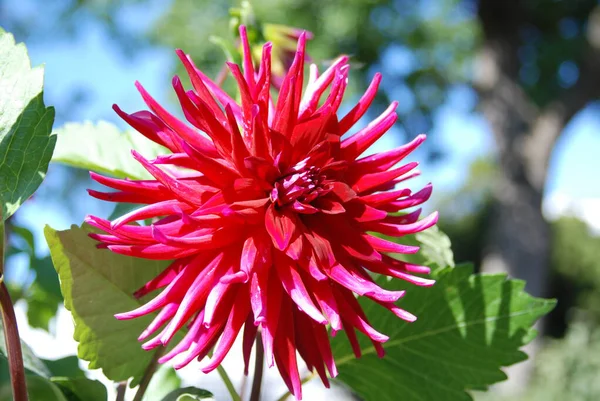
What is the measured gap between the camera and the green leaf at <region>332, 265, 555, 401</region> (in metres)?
0.56

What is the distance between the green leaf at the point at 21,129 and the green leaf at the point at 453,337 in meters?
0.28

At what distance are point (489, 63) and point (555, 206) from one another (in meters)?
6.14

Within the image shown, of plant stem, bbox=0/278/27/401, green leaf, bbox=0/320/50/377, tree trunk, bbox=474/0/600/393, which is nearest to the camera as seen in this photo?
plant stem, bbox=0/278/27/401

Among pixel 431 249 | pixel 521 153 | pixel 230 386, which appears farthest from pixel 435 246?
pixel 521 153

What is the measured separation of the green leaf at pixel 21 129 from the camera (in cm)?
41

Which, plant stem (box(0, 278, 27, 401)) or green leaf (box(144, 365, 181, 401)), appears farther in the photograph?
green leaf (box(144, 365, 181, 401))

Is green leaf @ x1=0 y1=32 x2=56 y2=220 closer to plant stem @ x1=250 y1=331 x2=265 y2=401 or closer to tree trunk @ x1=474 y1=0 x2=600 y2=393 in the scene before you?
plant stem @ x1=250 y1=331 x2=265 y2=401

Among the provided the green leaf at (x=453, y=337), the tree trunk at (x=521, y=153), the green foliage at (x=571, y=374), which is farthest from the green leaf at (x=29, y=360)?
the tree trunk at (x=521, y=153)

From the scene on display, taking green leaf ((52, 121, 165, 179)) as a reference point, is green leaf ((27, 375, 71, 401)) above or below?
below

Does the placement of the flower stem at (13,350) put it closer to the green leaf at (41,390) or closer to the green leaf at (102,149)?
the green leaf at (41,390)

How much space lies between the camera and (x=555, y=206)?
13.5m

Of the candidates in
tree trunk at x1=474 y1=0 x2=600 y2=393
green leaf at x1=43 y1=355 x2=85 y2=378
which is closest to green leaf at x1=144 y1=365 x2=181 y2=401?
green leaf at x1=43 y1=355 x2=85 y2=378

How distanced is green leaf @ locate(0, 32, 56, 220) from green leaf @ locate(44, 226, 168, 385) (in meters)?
0.03

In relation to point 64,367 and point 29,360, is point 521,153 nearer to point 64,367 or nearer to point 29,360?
point 64,367
